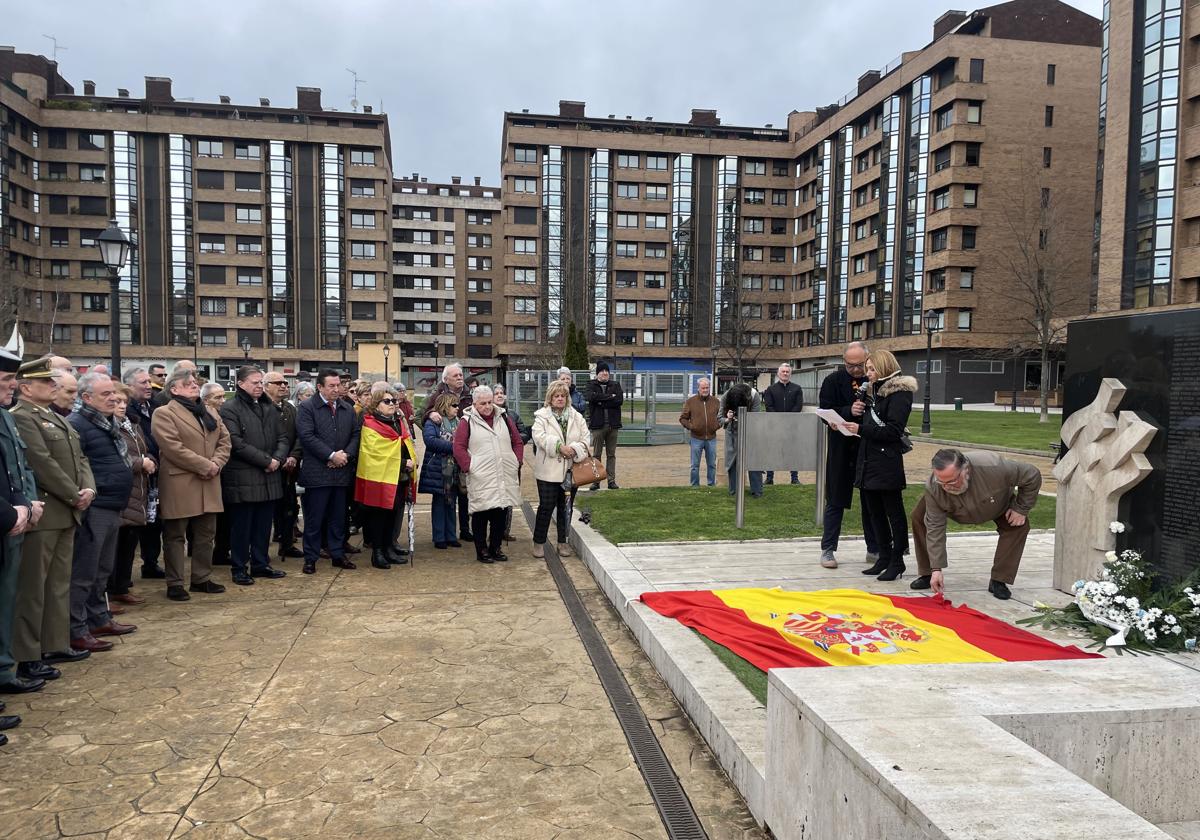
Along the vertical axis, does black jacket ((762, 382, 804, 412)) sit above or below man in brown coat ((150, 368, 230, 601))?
above

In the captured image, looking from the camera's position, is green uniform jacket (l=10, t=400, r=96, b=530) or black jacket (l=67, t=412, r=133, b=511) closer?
green uniform jacket (l=10, t=400, r=96, b=530)

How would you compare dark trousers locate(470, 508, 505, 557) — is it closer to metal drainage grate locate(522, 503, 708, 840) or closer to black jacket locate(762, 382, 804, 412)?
metal drainage grate locate(522, 503, 708, 840)

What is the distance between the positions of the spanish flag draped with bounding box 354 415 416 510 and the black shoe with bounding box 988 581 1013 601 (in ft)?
17.8

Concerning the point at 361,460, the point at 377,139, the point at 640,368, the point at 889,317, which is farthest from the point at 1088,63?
the point at 361,460

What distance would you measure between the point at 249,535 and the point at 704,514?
534cm

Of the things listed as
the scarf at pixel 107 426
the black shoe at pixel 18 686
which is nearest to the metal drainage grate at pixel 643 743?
the black shoe at pixel 18 686

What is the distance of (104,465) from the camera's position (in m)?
5.54

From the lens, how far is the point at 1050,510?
10.3m

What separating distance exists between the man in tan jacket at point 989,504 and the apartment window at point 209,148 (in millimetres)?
75002

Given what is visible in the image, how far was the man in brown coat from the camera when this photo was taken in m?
6.52

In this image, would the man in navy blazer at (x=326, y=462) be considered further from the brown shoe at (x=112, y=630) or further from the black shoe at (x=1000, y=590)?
the black shoe at (x=1000, y=590)

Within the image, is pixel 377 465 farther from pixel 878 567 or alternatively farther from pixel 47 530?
pixel 878 567

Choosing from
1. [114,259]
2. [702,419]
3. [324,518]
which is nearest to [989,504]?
[324,518]

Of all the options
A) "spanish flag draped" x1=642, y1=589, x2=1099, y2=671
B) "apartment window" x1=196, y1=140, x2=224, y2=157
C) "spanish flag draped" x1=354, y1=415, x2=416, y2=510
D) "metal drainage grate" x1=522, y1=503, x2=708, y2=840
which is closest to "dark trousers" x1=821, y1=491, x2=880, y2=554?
"spanish flag draped" x1=642, y1=589, x2=1099, y2=671
